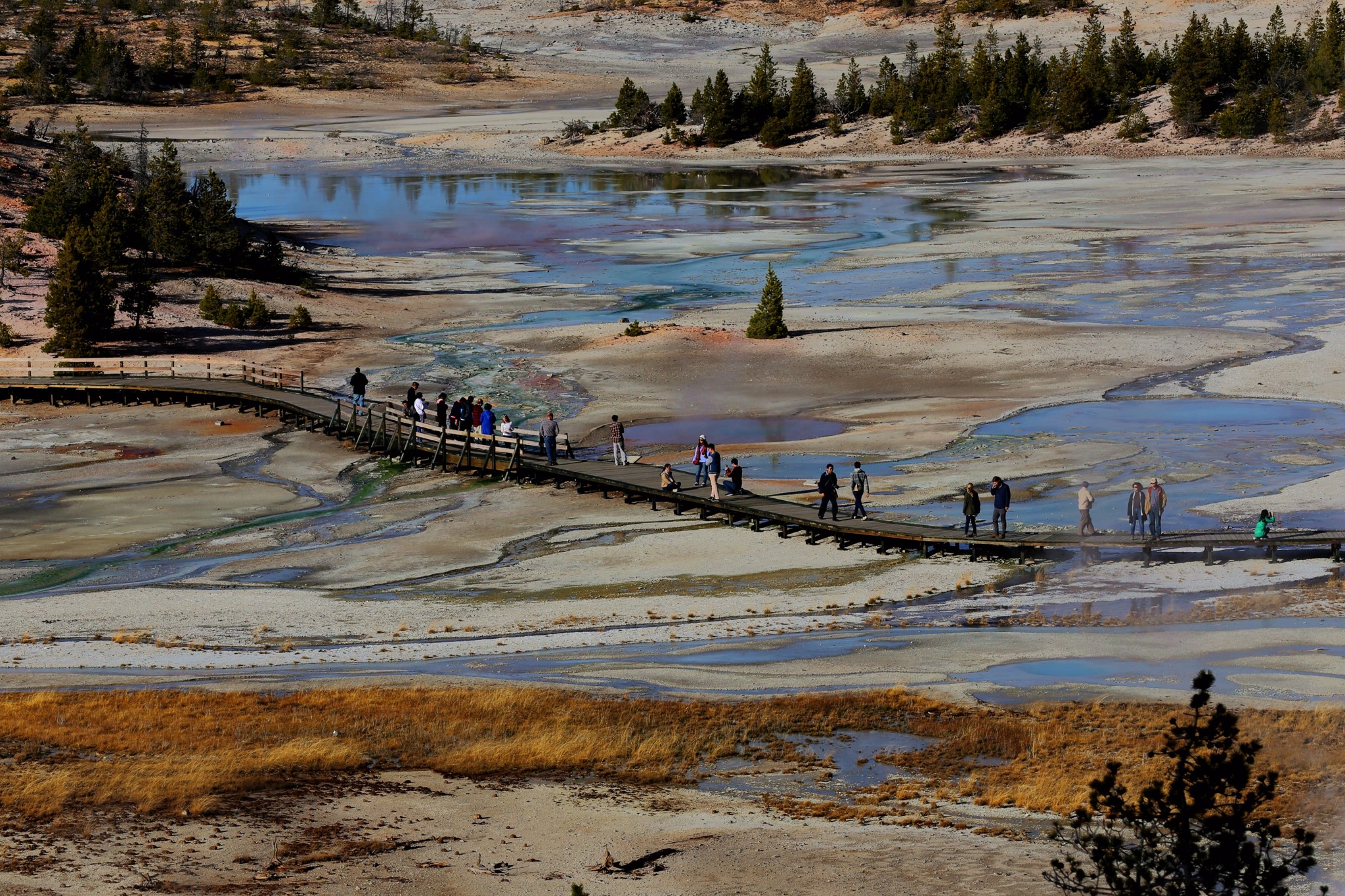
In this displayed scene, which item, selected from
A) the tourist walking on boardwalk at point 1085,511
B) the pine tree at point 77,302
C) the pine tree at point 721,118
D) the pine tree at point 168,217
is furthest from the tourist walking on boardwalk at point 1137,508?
the pine tree at point 721,118

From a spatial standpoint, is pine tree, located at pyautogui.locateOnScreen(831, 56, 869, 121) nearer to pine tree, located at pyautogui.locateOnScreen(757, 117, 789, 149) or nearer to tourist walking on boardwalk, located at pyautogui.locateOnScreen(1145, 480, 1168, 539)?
pine tree, located at pyautogui.locateOnScreen(757, 117, 789, 149)

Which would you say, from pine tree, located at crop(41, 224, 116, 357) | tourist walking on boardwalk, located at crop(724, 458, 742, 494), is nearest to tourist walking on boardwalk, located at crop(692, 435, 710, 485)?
tourist walking on boardwalk, located at crop(724, 458, 742, 494)

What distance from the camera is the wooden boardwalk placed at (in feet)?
79.3

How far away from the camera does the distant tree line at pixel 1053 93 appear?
289 feet

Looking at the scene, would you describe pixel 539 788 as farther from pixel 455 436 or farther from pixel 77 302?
pixel 77 302

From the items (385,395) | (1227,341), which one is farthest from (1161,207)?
(385,395)

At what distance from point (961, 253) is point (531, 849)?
1759 inches

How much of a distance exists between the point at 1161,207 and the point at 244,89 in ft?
250

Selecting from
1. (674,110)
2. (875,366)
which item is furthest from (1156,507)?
(674,110)

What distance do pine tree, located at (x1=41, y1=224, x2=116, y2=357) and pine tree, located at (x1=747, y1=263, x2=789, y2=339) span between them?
56.6 ft

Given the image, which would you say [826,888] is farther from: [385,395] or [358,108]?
[358,108]

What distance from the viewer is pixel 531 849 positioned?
48.4 feet

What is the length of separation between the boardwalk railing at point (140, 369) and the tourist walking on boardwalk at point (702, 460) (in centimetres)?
1450

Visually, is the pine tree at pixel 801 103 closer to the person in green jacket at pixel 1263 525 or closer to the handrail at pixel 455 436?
the handrail at pixel 455 436
